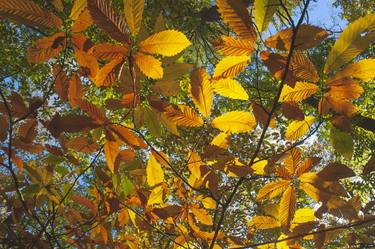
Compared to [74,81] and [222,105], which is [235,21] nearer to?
[74,81]

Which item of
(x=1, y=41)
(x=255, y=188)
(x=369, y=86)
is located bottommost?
(x=255, y=188)

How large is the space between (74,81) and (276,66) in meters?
0.54

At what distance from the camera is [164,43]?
0.71 meters

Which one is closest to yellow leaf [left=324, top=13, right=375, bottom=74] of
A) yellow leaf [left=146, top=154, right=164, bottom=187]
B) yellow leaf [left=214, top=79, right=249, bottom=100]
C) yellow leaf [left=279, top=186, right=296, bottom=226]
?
yellow leaf [left=214, top=79, right=249, bottom=100]

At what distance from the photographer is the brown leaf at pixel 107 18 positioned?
587 mm

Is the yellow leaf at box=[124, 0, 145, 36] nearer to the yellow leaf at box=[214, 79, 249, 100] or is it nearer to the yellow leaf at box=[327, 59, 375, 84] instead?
the yellow leaf at box=[214, 79, 249, 100]

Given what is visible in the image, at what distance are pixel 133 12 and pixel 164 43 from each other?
107mm

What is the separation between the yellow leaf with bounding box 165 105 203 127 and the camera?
0.92 meters

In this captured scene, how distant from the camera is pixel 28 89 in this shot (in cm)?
531

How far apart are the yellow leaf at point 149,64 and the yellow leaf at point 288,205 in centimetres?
57

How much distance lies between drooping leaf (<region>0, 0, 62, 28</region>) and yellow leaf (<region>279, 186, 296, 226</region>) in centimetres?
82

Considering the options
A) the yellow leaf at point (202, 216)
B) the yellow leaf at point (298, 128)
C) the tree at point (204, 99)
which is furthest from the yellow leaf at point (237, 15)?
the yellow leaf at point (202, 216)

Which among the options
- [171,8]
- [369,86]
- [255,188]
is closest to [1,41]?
[171,8]

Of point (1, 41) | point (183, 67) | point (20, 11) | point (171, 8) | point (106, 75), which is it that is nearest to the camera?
point (20, 11)
